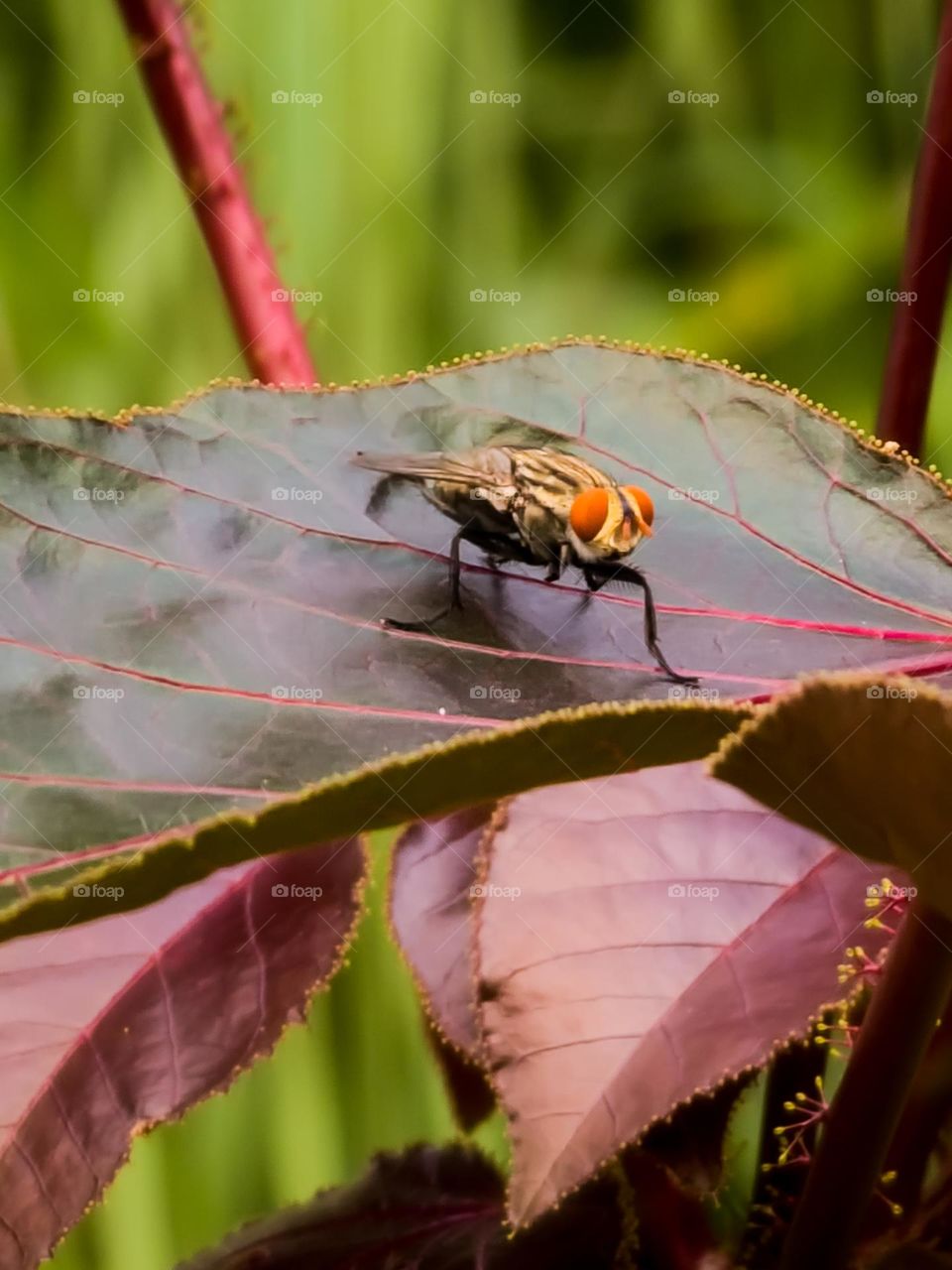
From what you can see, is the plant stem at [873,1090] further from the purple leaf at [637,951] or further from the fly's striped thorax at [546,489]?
the fly's striped thorax at [546,489]

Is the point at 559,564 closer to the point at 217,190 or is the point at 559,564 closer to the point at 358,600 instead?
the point at 358,600

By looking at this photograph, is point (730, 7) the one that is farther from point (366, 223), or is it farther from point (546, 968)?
point (546, 968)

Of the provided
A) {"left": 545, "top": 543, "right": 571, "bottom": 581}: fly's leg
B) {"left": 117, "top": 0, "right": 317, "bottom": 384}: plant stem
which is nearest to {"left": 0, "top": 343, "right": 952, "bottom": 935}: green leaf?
{"left": 545, "top": 543, "right": 571, "bottom": 581}: fly's leg

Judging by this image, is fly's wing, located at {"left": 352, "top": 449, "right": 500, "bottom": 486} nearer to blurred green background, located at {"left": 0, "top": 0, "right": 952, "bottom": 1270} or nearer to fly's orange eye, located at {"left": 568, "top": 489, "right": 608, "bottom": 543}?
fly's orange eye, located at {"left": 568, "top": 489, "right": 608, "bottom": 543}

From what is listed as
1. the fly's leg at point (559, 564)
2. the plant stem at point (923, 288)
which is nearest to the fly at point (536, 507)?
the fly's leg at point (559, 564)

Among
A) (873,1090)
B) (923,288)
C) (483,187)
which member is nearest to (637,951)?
(873,1090)

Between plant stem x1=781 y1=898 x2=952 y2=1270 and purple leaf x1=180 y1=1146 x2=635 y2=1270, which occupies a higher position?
plant stem x1=781 y1=898 x2=952 y2=1270

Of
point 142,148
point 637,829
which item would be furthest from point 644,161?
point 637,829
